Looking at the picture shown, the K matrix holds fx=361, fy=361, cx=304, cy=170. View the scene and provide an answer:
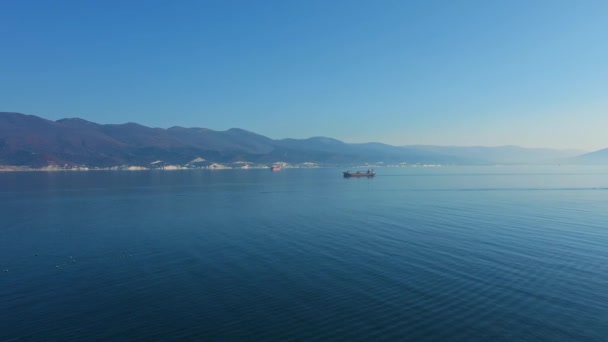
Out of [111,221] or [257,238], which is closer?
[257,238]

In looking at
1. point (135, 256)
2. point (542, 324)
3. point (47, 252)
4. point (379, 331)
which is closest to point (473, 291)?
point (542, 324)

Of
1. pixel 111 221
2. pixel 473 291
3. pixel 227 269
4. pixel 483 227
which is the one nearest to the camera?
pixel 473 291

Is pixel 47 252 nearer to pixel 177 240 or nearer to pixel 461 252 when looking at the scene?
pixel 177 240

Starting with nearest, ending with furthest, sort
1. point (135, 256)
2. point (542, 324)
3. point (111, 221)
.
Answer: point (542, 324)
point (135, 256)
point (111, 221)

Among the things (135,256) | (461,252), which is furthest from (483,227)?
(135,256)

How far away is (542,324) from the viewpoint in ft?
51.4

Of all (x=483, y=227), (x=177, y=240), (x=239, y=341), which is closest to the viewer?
(x=239, y=341)

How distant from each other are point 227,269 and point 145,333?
29.0ft

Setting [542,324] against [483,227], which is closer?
[542,324]

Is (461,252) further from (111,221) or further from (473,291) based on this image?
(111,221)

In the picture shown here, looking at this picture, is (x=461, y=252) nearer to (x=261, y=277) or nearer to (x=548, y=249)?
(x=548, y=249)

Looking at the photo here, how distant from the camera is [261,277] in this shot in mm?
22219

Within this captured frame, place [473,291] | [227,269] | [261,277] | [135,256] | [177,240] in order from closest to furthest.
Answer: [473,291] < [261,277] < [227,269] < [135,256] < [177,240]

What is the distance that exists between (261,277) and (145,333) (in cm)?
812
